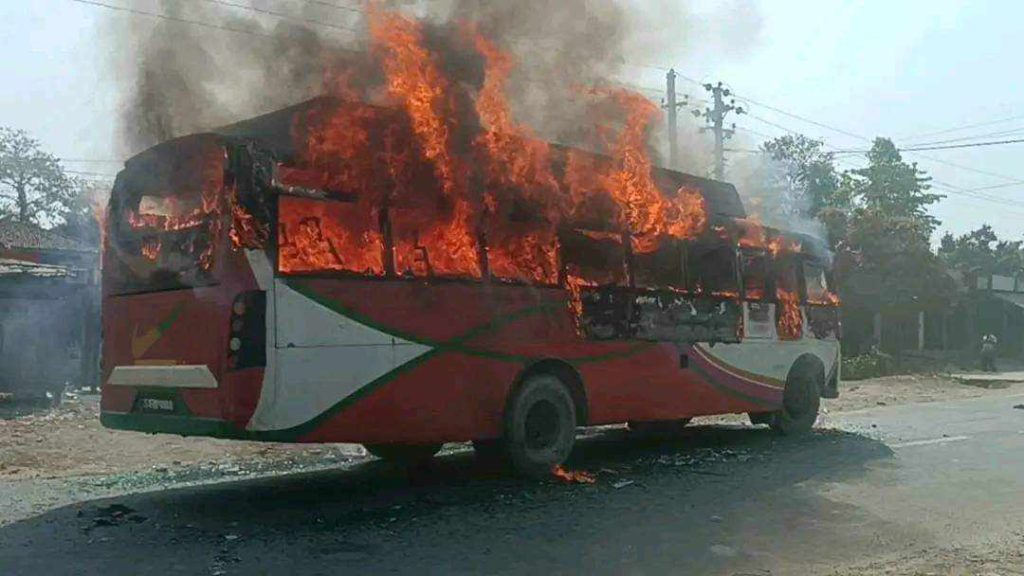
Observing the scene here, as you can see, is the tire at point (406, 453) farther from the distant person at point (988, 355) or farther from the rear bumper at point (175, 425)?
the distant person at point (988, 355)

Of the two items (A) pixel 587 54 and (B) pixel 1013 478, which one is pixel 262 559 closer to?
(A) pixel 587 54

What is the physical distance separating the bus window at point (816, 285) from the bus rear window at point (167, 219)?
9037 millimetres

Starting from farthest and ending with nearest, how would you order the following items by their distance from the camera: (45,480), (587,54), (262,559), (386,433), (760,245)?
(760,245)
(587,54)
(45,480)
(386,433)
(262,559)

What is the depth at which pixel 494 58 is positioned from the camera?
31.5 feet

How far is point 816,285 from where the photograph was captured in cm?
1391

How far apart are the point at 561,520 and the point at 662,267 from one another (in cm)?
405

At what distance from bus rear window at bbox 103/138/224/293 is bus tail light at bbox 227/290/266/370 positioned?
38 centimetres

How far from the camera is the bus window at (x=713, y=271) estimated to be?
1125 cm

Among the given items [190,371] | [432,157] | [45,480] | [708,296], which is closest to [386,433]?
[190,371]

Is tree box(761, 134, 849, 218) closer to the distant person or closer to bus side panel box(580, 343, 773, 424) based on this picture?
the distant person

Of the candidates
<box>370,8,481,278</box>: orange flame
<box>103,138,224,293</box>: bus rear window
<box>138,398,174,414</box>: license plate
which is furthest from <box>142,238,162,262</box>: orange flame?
<box>370,8,481,278</box>: orange flame

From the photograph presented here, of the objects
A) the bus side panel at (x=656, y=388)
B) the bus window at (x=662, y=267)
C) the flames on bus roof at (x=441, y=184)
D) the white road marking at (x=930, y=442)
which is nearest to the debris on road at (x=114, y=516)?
the flames on bus roof at (x=441, y=184)

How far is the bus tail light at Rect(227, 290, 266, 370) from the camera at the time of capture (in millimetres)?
7102

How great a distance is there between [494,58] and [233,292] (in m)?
3.91
